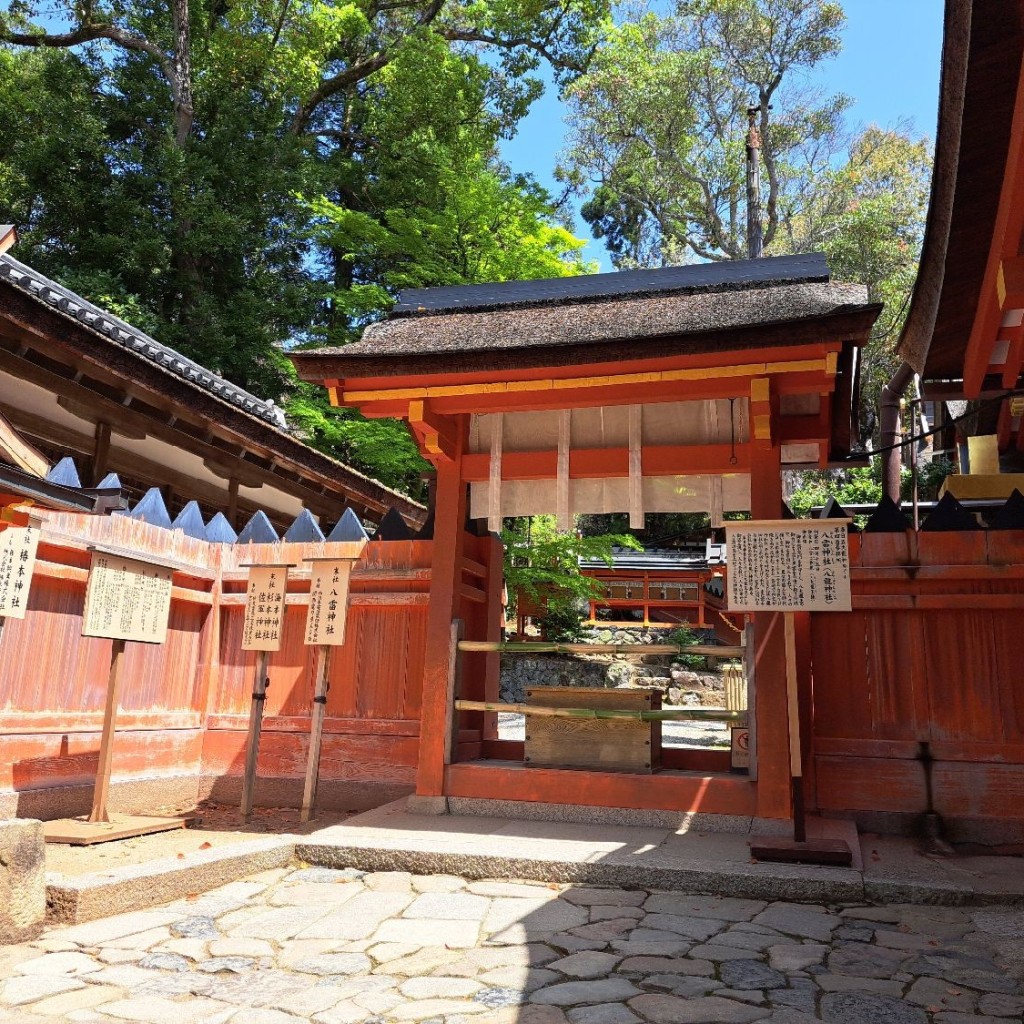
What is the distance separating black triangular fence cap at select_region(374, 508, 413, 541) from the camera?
8.52 metres

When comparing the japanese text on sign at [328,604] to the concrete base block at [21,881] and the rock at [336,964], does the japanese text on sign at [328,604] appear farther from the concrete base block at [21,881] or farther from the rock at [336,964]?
the rock at [336,964]

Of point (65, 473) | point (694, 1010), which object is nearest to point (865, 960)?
point (694, 1010)

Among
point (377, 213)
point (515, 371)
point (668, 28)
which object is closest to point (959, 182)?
point (515, 371)

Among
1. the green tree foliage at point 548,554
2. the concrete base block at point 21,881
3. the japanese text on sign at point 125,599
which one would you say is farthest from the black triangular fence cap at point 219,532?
the green tree foliage at point 548,554

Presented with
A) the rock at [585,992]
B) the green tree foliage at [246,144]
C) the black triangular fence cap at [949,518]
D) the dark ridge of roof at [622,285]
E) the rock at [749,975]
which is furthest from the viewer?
the green tree foliage at [246,144]

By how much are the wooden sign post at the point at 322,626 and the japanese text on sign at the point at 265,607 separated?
289mm

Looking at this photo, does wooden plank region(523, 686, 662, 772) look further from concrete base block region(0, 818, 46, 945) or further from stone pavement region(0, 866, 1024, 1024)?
concrete base block region(0, 818, 46, 945)

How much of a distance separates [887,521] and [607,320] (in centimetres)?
317

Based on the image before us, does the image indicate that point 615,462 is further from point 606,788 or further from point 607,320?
point 606,788

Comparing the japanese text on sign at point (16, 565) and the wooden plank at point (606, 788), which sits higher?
the japanese text on sign at point (16, 565)

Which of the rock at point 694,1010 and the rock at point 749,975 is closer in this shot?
the rock at point 694,1010

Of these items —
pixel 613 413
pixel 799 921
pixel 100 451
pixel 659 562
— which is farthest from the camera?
pixel 659 562

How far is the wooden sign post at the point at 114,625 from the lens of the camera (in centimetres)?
608

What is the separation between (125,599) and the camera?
6.39 m
